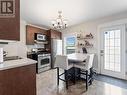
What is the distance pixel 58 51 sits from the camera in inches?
233

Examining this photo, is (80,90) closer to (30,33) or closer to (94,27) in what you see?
(94,27)

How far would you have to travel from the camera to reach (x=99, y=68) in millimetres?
4633

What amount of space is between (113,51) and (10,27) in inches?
147

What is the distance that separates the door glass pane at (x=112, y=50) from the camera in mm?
4098

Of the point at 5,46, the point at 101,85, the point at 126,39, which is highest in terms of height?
the point at 126,39

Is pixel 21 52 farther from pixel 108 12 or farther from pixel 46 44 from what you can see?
pixel 108 12

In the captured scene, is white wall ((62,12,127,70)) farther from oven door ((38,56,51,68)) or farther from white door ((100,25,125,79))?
oven door ((38,56,51,68))

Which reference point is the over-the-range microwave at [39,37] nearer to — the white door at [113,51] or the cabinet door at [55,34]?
the cabinet door at [55,34]

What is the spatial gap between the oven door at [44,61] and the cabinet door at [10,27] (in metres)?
2.90

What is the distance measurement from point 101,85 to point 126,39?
187cm

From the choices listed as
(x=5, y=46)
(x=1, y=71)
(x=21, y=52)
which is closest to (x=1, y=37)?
(x=1, y=71)

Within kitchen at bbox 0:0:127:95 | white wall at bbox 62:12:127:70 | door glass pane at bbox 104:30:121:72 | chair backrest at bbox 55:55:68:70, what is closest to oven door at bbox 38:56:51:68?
kitchen at bbox 0:0:127:95

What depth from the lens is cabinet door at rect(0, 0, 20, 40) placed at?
73.6 inches

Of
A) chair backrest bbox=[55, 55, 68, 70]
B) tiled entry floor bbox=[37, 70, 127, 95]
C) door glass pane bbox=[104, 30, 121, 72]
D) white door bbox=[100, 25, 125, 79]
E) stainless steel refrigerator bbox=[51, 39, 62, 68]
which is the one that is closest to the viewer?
tiled entry floor bbox=[37, 70, 127, 95]
